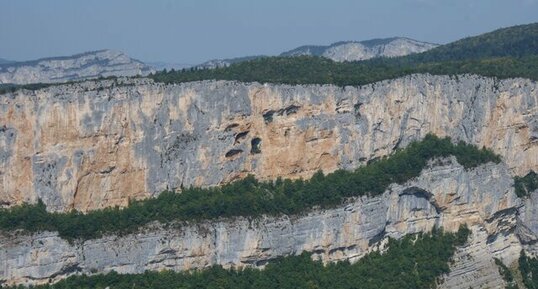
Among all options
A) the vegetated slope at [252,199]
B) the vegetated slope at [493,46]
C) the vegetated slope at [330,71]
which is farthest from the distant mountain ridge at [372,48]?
the vegetated slope at [252,199]

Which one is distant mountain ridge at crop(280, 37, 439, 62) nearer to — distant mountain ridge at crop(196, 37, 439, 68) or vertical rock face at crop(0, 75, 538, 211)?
distant mountain ridge at crop(196, 37, 439, 68)

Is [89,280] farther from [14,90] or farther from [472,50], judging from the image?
[472,50]

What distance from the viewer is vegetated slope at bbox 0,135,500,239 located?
37.7 meters

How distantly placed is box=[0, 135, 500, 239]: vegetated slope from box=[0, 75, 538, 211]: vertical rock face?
669mm

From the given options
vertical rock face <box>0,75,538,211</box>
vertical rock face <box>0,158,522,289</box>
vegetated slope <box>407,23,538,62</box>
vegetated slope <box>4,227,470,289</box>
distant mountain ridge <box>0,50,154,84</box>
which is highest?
vegetated slope <box>407,23,538,62</box>

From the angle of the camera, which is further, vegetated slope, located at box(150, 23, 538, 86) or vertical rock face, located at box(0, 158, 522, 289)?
vegetated slope, located at box(150, 23, 538, 86)

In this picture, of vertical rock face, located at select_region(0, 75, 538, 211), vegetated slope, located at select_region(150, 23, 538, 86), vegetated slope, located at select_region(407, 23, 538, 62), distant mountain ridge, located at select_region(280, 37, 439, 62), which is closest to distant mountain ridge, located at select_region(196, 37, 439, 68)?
distant mountain ridge, located at select_region(280, 37, 439, 62)

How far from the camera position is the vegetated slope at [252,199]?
3769 cm

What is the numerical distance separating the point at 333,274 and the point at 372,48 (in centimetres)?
7345

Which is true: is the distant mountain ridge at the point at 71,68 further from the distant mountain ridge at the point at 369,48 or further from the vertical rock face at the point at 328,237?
the vertical rock face at the point at 328,237

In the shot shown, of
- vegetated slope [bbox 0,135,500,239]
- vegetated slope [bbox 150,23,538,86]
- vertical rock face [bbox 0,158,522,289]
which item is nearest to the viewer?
vertical rock face [bbox 0,158,522,289]

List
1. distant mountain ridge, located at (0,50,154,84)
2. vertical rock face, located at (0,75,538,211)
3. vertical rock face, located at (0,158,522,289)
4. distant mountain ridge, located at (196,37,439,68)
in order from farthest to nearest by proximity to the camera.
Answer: distant mountain ridge, located at (196,37,439,68) < distant mountain ridge, located at (0,50,154,84) < vertical rock face, located at (0,75,538,211) < vertical rock face, located at (0,158,522,289)

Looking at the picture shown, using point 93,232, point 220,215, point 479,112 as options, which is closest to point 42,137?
point 93,232

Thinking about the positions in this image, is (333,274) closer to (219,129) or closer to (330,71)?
(219,129)
